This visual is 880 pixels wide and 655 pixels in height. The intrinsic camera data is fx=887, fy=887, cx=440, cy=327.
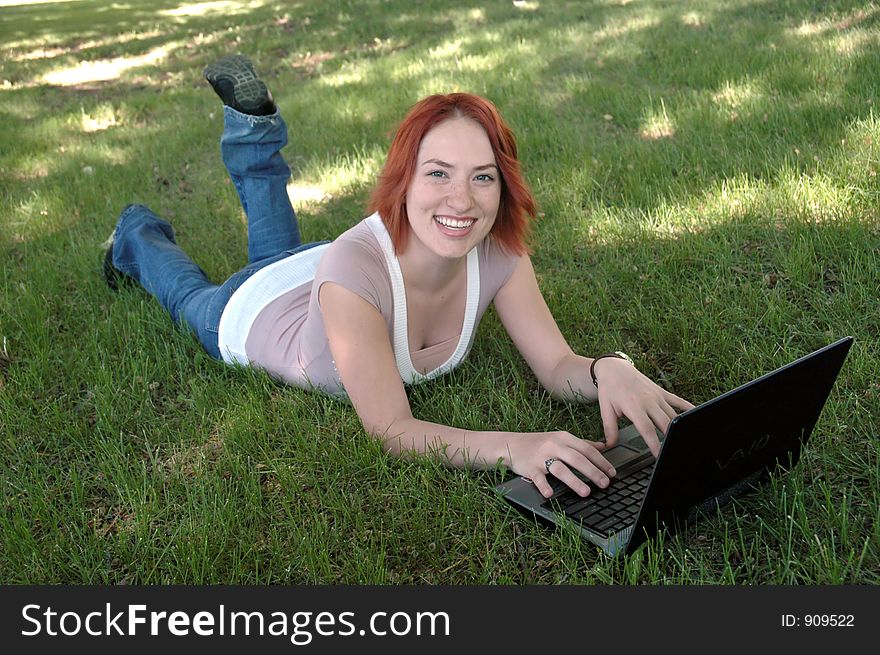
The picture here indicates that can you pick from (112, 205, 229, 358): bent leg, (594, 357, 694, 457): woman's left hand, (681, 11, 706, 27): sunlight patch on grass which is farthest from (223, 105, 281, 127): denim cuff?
(681, 11, 706, 27): sunlight patch on grass

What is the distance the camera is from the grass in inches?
99.4

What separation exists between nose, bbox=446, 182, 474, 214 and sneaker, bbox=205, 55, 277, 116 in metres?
1.61

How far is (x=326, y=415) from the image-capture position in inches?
125

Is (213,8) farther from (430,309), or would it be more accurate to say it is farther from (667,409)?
(667,409)

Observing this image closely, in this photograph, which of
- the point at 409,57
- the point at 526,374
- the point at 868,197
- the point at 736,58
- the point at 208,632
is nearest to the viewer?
the point at 208,632

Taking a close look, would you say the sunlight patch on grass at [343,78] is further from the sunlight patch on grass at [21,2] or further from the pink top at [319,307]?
the sunlight patch on grass at [21,2]

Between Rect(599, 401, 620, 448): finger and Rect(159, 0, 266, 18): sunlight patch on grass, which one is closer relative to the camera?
Rect(599, 401, 620, 448): finger

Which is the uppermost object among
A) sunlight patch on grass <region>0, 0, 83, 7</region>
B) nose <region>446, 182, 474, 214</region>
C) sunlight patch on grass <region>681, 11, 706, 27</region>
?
sunlight patch on grass <region>0, 0, 83, 7</region>

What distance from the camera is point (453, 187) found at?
289 cm

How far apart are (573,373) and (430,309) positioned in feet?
1.85

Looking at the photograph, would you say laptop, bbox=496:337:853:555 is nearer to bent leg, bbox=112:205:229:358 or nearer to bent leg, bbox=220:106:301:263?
bent leg, bbox=112:205:229:358

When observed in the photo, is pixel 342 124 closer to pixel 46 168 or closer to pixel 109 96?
pixel 46 168

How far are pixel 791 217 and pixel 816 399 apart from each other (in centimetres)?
209

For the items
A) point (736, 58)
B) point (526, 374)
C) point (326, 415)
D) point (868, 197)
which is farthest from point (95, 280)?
point (736, 58)
